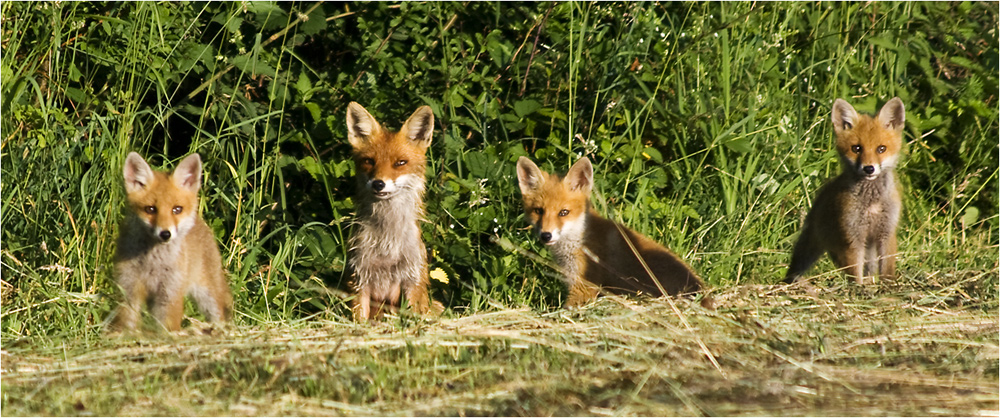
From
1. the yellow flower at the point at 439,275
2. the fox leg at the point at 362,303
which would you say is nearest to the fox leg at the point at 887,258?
the yellow flower at the point at 439,275

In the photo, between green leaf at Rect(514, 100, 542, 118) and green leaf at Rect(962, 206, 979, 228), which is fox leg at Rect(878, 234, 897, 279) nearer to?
green leaf at Rect(962, 206, 979, 228)

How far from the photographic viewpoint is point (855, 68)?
7.15 metres

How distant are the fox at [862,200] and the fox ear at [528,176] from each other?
5.37ft

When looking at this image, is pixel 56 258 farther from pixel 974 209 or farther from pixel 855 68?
pixel 974 209

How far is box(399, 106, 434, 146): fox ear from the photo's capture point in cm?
522

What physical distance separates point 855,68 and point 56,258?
220 inches

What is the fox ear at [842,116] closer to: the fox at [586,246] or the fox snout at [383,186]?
the fox at [586,246]

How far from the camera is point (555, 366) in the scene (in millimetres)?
3932

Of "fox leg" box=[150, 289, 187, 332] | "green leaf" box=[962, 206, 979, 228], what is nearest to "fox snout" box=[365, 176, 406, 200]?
"fox leg" box=[150, 289, 187, 332]

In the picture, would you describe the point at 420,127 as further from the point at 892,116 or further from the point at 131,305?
the point at 892,116

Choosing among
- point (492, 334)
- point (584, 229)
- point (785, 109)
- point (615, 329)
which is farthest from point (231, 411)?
point (785, 109)

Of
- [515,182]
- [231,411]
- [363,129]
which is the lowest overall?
[231,411]

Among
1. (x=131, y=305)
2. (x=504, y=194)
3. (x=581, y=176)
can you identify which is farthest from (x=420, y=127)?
(x=131, y=305)

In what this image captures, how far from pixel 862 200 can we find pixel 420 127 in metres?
2.58
